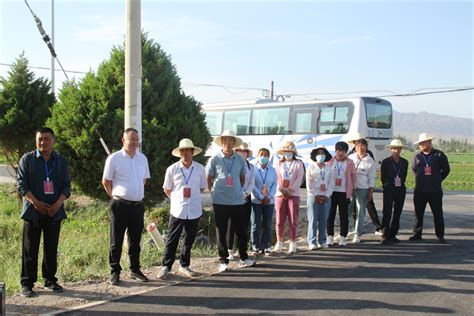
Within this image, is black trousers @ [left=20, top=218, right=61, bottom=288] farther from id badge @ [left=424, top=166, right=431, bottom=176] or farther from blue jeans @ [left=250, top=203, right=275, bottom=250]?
id badge @ [left=424, top=166, right=431, bottom=176]

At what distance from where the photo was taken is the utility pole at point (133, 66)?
720 centimetres

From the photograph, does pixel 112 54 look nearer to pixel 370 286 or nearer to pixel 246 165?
pixel 246 165

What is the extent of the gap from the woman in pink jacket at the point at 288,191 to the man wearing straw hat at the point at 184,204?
175 centimetres

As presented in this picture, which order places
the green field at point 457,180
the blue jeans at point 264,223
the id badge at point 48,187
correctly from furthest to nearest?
the green field at point 457,180 < the blue jeans at point 264,223 < the id badge at point 48,187

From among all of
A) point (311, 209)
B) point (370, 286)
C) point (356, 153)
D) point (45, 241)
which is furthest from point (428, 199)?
point (45, 241)

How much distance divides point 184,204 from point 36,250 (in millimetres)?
1812

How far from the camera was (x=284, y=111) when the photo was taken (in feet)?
64.2

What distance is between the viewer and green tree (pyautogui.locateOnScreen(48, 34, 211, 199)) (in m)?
9.07

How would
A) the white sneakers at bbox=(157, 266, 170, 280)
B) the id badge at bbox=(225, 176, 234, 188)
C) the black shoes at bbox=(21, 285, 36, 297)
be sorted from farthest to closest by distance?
1. the id badge at bbox=(225, 176, 234, 188)
2. the white sneakers at bbox=(157, 266, 170, 280)
3. the black shoes at bbox=(21, 285, 36, 297)

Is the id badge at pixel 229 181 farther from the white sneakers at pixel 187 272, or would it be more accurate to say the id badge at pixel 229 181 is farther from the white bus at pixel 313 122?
the white bus at pixel 313 122

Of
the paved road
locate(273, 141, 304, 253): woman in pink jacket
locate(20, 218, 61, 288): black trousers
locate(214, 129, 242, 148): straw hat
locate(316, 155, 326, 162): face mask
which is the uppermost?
locate(214, 129, 242, 148): straw hat

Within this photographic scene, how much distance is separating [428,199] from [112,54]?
6.49 meters

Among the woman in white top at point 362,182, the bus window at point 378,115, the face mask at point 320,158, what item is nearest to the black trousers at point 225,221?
the face mask at point 320,158

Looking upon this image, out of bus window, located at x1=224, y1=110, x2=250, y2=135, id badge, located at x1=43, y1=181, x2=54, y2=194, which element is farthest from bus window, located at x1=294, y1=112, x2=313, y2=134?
id badge, located at x1=43, y1=181, x2=54, y2=194
